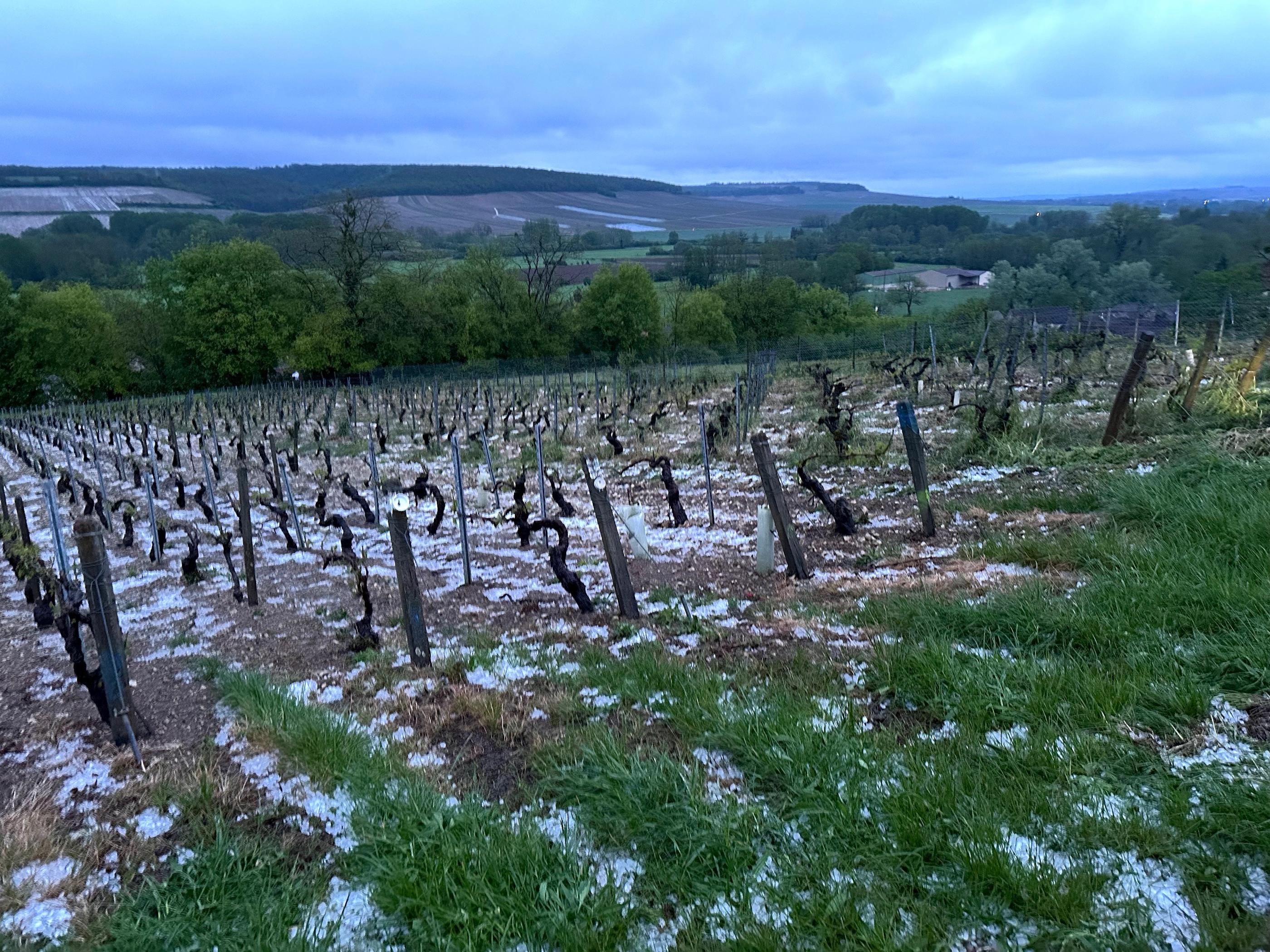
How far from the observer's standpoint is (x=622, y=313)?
43.7 m

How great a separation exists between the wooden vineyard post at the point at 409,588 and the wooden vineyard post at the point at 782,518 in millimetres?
2502

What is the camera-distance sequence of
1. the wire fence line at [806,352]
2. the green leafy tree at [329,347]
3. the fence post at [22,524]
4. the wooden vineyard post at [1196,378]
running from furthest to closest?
the green leafy tree at [329,347], the wire fence line at [806,352], the wooden vineyard post at [1196,378], the fence post at [22,524]

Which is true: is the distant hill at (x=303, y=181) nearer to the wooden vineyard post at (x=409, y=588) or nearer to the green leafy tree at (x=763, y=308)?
the green leafy tree at (x=763, y=308)

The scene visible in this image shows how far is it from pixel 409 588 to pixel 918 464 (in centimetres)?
414

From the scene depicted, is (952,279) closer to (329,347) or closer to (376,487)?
Answer: (329,347)

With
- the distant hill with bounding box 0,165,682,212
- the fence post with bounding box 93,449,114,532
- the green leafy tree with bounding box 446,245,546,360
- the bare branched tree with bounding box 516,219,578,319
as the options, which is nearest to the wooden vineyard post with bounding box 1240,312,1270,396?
the fence post with bounding box 93,449,114,532

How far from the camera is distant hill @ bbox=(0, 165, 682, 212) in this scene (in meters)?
92.8

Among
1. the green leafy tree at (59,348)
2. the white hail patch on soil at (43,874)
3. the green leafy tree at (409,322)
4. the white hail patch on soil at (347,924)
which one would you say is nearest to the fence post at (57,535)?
the white hail patch on soil at (43,874)

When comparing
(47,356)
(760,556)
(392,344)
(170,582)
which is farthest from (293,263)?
(760,556)

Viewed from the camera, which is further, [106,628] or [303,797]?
[106,628]

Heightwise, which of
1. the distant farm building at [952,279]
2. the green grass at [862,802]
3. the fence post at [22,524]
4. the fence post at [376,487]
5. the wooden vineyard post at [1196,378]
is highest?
the wooden vineyard post at [1196,378]

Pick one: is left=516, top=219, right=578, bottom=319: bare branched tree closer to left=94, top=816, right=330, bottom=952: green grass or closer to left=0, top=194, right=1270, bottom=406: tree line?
left=0, top=194, right=1270, bottom=406: tree line

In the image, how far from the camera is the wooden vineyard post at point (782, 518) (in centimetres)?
553

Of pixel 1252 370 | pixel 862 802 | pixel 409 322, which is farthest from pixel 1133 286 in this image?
pixel 862 802
